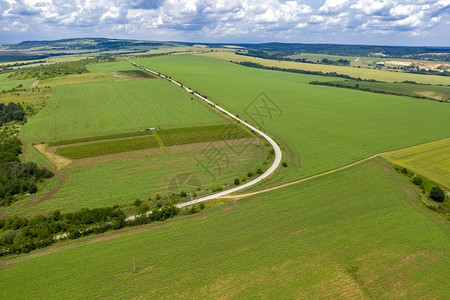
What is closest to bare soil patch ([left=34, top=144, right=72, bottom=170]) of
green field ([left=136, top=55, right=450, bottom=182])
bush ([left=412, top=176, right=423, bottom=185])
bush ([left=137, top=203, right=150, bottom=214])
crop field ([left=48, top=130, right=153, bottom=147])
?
crop field ([left=48, top=130, right=153, bottom=147])

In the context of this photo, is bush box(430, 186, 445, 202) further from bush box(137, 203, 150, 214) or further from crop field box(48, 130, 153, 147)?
crop field box(48, 130, 153, 147)

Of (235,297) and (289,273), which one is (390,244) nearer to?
(289,273)

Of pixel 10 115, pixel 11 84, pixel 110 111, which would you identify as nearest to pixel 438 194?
pixel 110 111

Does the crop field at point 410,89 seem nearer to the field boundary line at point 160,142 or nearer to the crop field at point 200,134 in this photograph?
the crop field at point 200,134

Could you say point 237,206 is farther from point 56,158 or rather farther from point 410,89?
point 410,89

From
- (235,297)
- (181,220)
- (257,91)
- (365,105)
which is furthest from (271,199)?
(257,91)

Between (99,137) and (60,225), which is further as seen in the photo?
(99,137)
